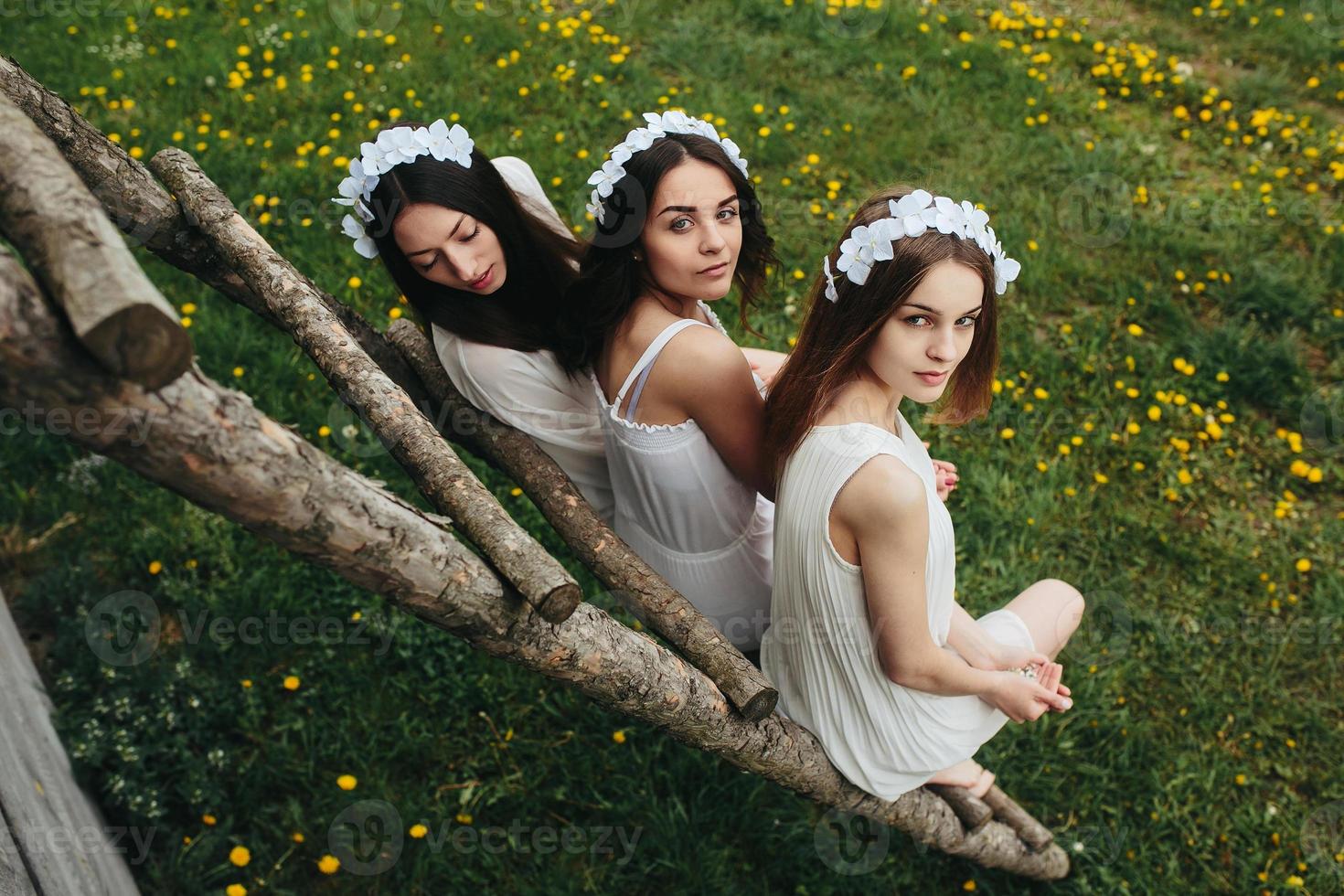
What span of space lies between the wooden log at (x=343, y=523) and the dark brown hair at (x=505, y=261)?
88 cm

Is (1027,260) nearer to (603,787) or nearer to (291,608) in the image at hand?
(603,787)

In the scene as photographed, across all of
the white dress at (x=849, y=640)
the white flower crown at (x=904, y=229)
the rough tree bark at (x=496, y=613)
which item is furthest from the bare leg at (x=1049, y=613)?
the white flower crown at (x=904, y=229)

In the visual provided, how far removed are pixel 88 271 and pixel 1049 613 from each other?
2.31 metres

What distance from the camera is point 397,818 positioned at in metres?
2.93

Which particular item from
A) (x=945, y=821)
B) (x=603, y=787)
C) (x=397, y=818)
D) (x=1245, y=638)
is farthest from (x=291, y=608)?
(x=1245, y=638)

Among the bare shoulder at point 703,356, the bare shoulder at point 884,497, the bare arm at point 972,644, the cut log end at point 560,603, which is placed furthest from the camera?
the bare arm at point 972,644

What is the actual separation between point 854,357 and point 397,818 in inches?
76.8

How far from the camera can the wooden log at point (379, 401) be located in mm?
1519

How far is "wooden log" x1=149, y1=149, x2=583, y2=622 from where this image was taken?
152 centimetres

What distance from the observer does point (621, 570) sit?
2023 mm

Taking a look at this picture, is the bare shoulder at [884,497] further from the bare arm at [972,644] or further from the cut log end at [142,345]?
the cut log end at [142,345]

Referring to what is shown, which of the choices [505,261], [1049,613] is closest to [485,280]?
[505,261]

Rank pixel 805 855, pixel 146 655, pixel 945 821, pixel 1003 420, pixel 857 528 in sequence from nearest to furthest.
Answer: pixel 857 528
pixel 945 821
pixel 805 855
pixel 146 655
pixel 1003 420

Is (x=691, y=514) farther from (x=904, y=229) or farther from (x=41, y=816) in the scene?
(x=41, y=816)
